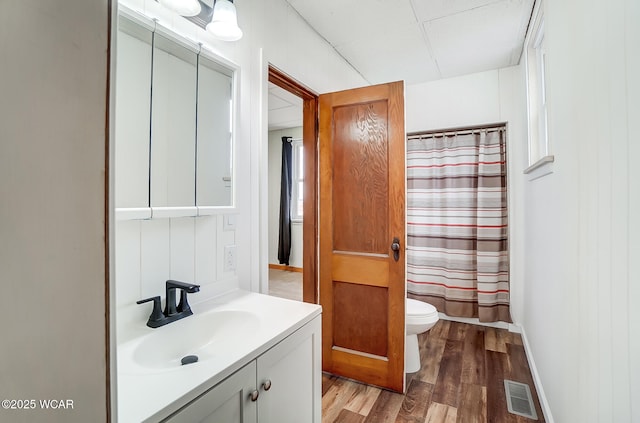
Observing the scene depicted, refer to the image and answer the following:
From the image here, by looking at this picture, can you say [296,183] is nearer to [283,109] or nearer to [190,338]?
[283,109]

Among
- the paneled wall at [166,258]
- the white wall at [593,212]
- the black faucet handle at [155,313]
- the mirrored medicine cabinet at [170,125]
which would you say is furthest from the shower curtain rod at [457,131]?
the black faucet handle at [155,313]

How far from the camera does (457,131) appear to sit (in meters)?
2.98

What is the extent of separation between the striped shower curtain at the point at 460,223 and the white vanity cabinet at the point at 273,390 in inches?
85.9

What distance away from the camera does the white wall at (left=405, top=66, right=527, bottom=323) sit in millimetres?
2662

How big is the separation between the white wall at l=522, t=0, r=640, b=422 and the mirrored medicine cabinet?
1.32 meters

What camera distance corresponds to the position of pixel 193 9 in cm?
119

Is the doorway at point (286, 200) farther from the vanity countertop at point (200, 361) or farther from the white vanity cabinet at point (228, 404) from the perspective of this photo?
the white vanity cabinet at point (228, 404)

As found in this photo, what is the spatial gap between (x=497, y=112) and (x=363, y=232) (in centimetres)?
190

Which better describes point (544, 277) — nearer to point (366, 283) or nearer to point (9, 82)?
point (366, 283)

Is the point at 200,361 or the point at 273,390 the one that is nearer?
the point at 200,361

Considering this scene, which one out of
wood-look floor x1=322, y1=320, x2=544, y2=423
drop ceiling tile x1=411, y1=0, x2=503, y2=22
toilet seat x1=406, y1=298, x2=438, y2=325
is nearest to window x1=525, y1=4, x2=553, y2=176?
drop ceiling tile x1=411, y1=0, x2=503, y2=22

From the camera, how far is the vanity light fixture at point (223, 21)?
50.0 inches

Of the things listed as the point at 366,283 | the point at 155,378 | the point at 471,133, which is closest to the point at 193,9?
the point at 155,378

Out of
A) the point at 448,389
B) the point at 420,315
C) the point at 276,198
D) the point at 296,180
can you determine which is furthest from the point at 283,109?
the point at 448,389
